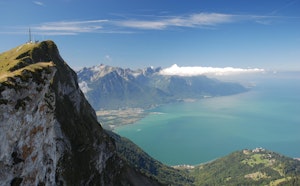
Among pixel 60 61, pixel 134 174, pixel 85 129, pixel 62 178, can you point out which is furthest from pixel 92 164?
pixel 134 174

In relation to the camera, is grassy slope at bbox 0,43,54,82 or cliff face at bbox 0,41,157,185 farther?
grassy slope at bbox 0,43,54,82

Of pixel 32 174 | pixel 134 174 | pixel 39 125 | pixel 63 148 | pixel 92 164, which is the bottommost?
pixel 134 174

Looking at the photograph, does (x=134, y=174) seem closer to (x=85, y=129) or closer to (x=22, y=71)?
(x=85, y=129)

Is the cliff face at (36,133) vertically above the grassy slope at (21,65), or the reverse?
the grassy slope at (21,65)

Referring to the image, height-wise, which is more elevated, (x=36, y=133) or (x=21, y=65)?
(x=21, y=65)

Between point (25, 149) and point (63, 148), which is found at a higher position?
point (25, 149)

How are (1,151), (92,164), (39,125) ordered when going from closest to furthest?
(1,151) → (39,125) → (92,164)

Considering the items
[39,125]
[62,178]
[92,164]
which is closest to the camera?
[39,125]

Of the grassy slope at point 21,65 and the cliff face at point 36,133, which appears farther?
the grassy slope at point 21,65

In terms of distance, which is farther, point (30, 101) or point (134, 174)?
point (134, 174)

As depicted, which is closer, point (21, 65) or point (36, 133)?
point (36, 133)

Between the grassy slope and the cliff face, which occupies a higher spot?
the grassy slope
